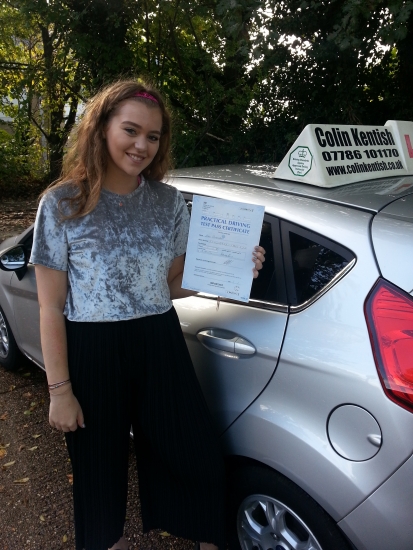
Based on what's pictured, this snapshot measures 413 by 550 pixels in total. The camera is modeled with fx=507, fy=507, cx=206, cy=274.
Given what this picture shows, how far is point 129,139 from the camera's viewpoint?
1.82 m

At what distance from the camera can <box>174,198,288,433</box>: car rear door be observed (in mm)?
1882

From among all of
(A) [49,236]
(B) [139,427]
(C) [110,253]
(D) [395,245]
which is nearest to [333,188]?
(D) [395,245]

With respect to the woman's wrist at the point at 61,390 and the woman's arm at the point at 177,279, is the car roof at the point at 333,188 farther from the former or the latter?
the woman's wrist at the point at 61,390

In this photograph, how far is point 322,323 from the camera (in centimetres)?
171

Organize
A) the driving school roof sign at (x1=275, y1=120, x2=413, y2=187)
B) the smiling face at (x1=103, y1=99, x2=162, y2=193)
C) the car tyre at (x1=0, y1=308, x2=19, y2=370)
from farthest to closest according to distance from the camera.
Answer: the car tyre at (x1=0, y1=308, x2=19, y2=370), the driving school roof sign at (x1=275, y1=120, x2=413, y2=187), the smiling face at (x1=103, y1=99, x2=162, y2=193)

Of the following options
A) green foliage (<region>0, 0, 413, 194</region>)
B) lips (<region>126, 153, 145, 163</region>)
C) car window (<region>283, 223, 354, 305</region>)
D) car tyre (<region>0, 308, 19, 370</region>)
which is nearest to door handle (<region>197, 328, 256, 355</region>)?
car window (<region>283, 223, 354, 305</region>)

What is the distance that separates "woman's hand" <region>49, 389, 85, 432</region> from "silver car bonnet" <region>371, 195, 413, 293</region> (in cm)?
119

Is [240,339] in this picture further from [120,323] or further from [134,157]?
[134,157]

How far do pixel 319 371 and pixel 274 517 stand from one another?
0.66 meters

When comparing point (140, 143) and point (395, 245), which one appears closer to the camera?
point (395, 245)

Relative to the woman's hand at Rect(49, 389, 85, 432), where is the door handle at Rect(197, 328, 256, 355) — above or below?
above

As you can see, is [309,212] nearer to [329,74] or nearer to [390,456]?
[390,456]

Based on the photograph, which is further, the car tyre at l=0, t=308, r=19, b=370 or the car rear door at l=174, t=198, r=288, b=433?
the car tyre at l=0, t=308, r=19, b=370

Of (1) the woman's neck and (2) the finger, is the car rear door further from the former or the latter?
(1) the woman's neck
